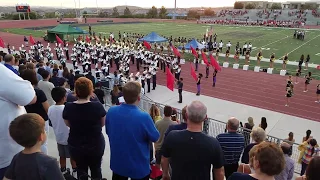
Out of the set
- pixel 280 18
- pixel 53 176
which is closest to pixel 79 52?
pixel 53 176

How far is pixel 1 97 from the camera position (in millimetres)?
2473

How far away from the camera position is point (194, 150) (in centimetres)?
241

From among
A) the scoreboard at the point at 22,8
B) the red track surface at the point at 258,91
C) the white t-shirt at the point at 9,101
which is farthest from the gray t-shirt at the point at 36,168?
the scoreboard at the point at 22,8

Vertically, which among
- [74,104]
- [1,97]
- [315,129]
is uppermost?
[1,97]

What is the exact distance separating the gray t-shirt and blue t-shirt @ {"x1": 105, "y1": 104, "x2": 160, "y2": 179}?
946 millimetres

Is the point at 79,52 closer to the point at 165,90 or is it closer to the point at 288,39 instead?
the point at 165,90

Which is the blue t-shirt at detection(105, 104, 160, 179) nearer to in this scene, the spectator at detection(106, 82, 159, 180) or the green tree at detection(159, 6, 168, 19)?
the spectator at detection(106, 82, 159, 180)

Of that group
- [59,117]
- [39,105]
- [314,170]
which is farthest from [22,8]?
[314,170]

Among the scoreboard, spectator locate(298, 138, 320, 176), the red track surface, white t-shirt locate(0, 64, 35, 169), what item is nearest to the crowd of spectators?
white t-shirt locate(0, 64, 35, 169)

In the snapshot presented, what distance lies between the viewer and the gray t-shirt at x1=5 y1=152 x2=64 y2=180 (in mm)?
1970

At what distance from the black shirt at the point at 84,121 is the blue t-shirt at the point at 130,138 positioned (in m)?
0.17

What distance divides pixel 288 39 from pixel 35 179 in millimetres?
35931

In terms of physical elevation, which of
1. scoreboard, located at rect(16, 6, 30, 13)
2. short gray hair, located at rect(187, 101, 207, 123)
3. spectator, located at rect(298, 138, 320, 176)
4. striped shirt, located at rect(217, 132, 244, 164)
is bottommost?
spectator, located at rect(298, 138, 320, 176)

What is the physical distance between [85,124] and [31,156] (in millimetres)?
1100
